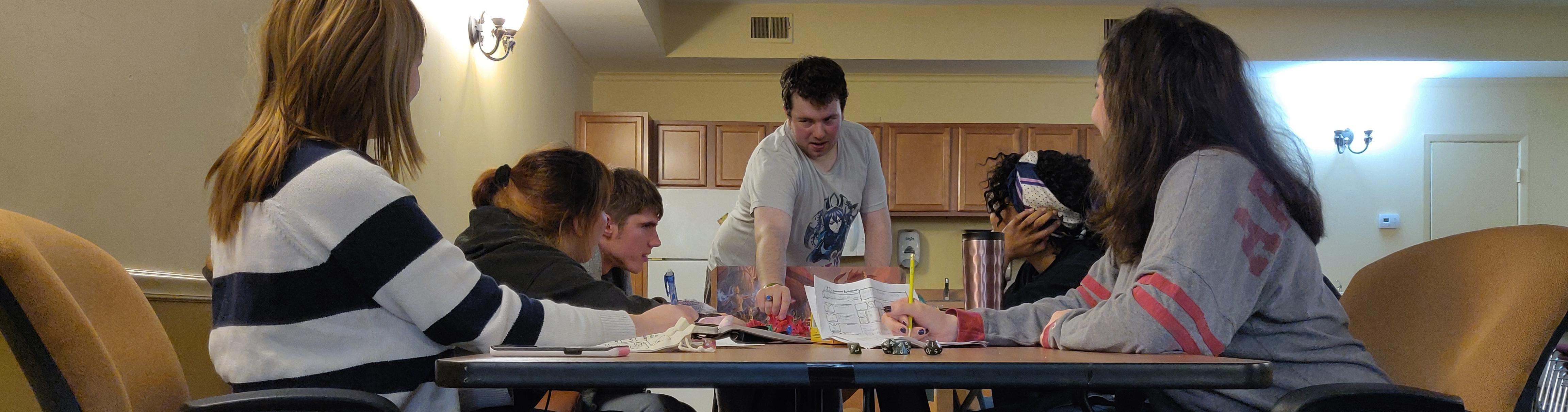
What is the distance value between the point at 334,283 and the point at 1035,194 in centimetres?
147

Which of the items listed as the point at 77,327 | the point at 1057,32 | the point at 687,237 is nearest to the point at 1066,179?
the point at 77,327

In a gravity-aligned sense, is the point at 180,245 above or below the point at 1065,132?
below

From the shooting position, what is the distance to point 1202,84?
4.32 ft

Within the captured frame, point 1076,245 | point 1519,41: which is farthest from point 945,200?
point 1076,245

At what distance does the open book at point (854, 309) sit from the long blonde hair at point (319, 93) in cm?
59

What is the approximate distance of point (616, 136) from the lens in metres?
6.10

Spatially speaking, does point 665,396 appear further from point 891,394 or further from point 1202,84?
point 1202,84

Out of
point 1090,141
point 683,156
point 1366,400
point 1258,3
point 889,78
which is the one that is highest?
point 1258,3

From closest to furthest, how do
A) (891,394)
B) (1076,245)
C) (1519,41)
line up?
(891,394) < (1076,245) < (1519,41)

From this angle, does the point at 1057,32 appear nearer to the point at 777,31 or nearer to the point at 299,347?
the point at 777,31

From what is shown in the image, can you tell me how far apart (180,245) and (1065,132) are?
5152 millimetres

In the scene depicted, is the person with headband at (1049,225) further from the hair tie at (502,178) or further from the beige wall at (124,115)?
the beige wall at (124,115)

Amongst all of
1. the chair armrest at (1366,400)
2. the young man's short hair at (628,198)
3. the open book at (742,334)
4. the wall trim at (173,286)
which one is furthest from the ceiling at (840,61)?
the chair armrest at (1366,400)

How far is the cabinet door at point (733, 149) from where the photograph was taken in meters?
6.17
